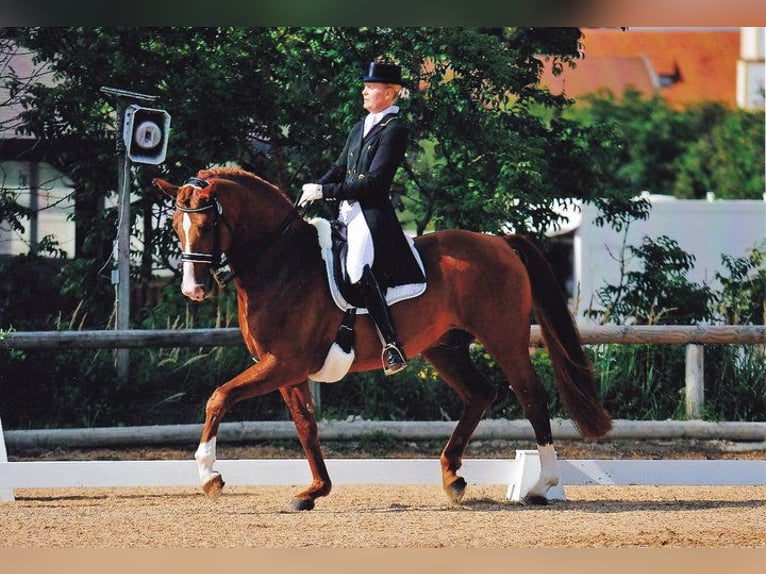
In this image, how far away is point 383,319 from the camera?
6328mm

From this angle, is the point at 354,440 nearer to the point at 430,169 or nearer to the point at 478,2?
the point at 430,169

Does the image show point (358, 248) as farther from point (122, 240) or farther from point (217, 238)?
point (122, 240)

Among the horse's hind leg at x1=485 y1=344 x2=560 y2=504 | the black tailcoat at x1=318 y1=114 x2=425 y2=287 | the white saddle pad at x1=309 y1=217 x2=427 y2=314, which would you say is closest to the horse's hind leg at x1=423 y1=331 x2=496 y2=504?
the horse's hind leg at x1=485 y1=344 x2=560 y2=504

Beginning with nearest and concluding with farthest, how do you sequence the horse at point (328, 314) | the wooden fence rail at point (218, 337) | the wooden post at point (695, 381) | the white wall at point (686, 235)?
the horse at point (328, 314)
the wooden fence rail at point (218, 337)
the wooden post at point (695, 381)
the white wall at point (686, 235)

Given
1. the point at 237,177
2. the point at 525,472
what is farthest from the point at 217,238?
the point at 525,472

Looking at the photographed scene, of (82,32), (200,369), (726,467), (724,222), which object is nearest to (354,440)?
(200,369)

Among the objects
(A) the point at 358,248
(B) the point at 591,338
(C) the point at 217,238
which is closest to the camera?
(C) the point at 217,238

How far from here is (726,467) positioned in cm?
685

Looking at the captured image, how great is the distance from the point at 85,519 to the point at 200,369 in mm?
3155

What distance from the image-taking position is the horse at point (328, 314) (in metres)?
5.94

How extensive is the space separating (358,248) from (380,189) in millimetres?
308

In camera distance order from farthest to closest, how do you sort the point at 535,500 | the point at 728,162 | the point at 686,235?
the point at 728,162, the point at 686,235, the point at 535,500

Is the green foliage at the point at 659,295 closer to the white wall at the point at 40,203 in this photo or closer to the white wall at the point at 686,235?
the white wall at the point at 686,235

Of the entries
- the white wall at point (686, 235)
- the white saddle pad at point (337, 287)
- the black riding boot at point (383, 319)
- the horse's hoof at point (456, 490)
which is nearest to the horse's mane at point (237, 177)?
the white saddle pad at point (337, 287)
